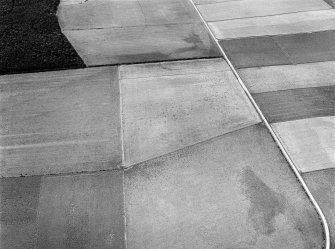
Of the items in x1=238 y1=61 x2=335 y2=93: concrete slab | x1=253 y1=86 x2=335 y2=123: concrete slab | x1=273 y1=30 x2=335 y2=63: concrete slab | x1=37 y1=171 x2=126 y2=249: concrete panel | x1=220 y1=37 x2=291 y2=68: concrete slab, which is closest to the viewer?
x1=37 y1=171 x2=126 y2=249: concrete panel

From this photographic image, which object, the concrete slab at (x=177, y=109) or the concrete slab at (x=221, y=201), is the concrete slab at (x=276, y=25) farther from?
the concrete slab at (x=221, y=201)

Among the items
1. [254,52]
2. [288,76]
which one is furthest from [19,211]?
[254,52]

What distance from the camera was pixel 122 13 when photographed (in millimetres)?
20453

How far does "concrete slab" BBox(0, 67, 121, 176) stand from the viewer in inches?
471

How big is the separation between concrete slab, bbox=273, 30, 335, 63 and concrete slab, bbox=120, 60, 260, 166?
12.6 ft

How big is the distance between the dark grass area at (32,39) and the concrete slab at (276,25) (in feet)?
26.4

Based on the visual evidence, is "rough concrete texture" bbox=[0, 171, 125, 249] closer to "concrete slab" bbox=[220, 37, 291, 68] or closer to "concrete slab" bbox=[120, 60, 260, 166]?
"concrete slab" bbox=[120, 60, 260, 166]

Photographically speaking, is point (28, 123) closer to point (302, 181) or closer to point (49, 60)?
point (49, 60)

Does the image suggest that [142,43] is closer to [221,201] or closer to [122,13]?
[122,13]

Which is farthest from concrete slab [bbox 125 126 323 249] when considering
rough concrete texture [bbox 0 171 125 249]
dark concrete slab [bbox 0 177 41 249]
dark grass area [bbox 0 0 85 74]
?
dark grass area [bbox 0 0 85 74]

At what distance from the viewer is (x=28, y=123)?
43.9 ft

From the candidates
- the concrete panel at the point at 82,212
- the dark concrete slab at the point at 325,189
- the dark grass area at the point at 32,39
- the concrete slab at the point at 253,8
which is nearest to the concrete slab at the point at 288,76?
the dark concrete slab at the point at 325,189

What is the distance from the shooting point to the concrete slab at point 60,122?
12.0 meters

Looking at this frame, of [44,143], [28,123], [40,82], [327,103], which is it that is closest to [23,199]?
[44,143]
